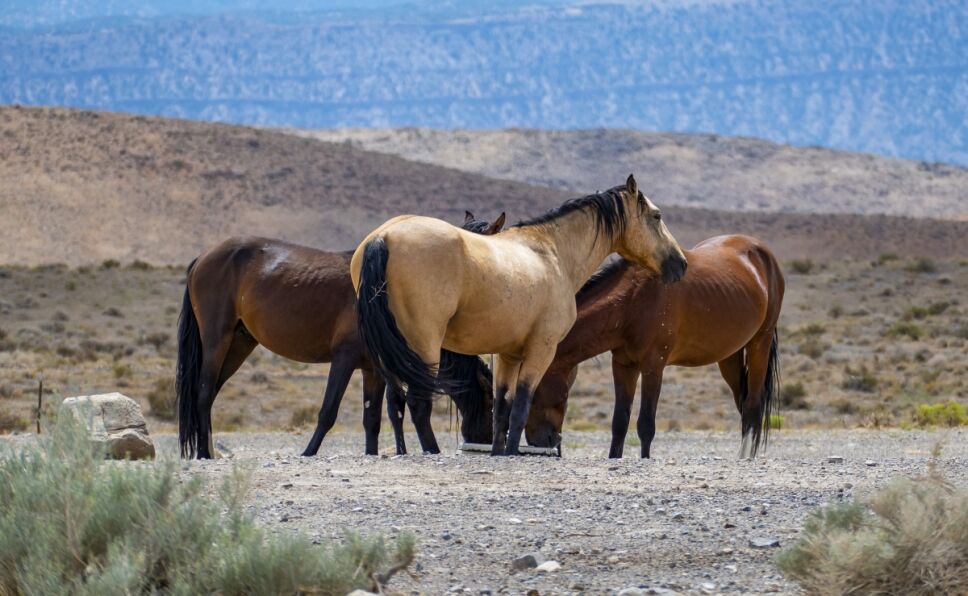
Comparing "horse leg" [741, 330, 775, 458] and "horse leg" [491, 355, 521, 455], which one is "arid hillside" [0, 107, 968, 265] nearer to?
"horse leg" [741, 330, 775, 458]

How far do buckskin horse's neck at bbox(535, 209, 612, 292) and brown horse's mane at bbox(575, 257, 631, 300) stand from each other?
133cm

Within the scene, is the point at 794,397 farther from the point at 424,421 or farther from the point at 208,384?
the point at 424,421

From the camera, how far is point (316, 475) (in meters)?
10.4

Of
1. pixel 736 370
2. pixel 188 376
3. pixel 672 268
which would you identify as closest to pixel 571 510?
pixel 672 268

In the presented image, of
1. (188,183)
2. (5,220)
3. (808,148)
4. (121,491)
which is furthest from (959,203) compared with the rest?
(121,491)

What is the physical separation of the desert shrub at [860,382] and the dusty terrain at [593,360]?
0.03m

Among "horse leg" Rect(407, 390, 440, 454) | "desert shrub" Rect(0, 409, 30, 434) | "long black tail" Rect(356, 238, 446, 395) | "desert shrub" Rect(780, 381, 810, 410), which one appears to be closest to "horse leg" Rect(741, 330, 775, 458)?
"horse leg" Rect(407, 390, 440, 454)

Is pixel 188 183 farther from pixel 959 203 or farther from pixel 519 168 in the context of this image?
pixel 959 203

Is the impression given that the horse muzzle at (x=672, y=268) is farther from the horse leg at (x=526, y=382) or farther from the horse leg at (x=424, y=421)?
the horse leg at (x=424, y=421)

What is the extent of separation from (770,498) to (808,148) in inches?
4333

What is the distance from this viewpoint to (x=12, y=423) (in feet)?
68.0

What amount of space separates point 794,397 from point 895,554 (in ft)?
64.0

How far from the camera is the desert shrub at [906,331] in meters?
36.4

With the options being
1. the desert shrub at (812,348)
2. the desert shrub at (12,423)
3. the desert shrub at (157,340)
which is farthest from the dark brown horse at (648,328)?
the desert shrub at (157,340)
